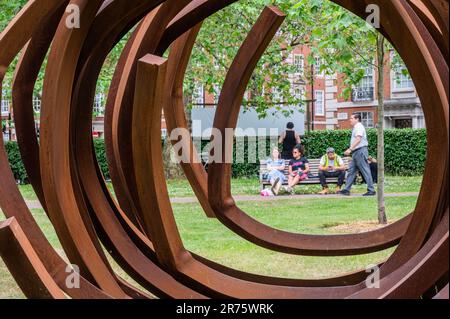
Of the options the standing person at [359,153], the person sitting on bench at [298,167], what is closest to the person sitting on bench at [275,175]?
the person sitting on bench at [298,167]

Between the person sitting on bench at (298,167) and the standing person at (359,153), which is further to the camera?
the person sitting on bench at (298,167)

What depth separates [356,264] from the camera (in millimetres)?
7301

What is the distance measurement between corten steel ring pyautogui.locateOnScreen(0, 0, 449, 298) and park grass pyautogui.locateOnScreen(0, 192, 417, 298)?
2514 millimetres

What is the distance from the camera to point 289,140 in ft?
57.2

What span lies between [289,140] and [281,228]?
773cm

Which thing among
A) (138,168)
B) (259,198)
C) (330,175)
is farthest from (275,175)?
(138,168)

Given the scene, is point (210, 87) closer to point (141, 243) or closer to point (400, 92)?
point (141, 243)

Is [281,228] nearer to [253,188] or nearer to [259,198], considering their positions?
[259,198]

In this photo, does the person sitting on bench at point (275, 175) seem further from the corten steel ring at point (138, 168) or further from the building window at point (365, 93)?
the building window at point (365, 93)

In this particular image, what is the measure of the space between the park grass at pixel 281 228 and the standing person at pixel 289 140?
3.13 metres

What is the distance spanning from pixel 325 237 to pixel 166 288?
4.50 feet

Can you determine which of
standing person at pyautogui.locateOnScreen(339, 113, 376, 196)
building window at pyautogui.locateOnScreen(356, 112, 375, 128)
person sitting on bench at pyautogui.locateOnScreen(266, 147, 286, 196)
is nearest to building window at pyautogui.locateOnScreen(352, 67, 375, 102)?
building window at pyautogui.locateOnScreen(356, 112, 375, 128)

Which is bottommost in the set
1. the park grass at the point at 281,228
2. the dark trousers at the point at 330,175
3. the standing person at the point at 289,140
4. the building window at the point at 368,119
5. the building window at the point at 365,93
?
the park grass at the point at 281,228

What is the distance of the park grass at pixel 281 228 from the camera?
7141 mm
